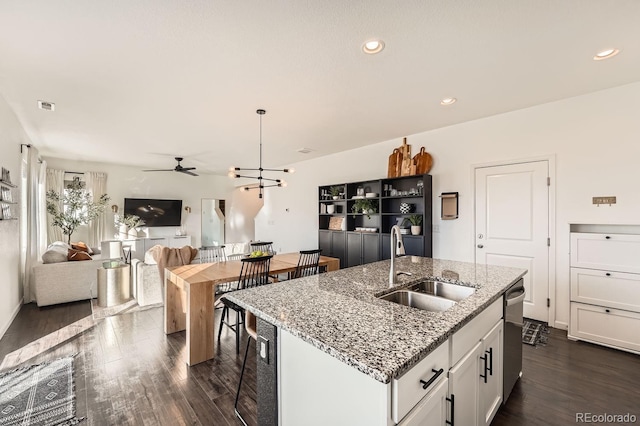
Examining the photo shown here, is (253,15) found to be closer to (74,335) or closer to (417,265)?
(417,265)

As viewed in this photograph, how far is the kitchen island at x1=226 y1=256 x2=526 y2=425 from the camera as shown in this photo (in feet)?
3.12

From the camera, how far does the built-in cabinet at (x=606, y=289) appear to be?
2.79 meters

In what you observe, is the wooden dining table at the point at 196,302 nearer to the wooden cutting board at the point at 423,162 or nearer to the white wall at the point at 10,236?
the white wall at the point at 10,236

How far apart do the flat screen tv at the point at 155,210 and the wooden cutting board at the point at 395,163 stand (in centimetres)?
608

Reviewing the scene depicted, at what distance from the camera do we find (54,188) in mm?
6363

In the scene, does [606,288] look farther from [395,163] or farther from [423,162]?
[395,163]

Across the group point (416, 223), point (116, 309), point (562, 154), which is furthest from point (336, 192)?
point (116, 309)

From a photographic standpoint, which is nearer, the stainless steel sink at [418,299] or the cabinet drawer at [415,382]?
the cabinet drawer at [415,382]

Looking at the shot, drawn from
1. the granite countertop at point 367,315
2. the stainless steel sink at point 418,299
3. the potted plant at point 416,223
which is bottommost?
the stainless steel sink at point 418,299

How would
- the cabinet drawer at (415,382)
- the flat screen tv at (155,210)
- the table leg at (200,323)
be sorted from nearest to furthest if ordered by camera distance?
the cabinet drawer at (415,382) < the table leg at (200,323) < the flat screen tv at (155,210)

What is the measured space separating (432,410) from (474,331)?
530mm

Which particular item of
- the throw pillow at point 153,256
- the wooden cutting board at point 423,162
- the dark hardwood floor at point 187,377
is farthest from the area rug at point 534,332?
the throw pillow at point 153,256

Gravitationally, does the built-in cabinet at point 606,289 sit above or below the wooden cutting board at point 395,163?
below

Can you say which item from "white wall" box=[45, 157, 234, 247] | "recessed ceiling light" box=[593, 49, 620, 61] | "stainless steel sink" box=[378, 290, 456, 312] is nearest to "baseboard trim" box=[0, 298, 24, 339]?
"white wall" box=[45, 157, 234, 247]
